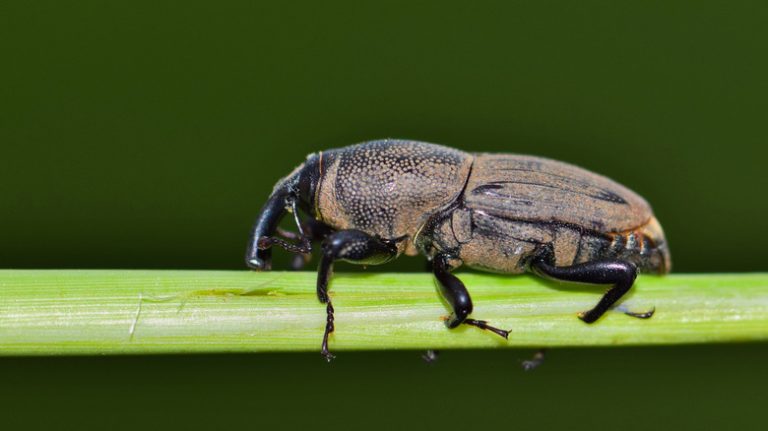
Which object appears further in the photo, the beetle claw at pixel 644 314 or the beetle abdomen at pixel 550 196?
the beetle abdomen at pixel 550 196

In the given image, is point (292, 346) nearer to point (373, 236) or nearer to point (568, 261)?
point (373, 236)

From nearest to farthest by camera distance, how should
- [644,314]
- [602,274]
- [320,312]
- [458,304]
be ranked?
[320,312], [458,304], [644,314], [602,274]

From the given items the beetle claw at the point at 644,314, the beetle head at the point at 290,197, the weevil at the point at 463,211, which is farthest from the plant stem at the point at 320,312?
the beetle head at the point at 290,197

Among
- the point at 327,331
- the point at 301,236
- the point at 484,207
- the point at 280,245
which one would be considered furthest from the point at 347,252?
the point at 484,207

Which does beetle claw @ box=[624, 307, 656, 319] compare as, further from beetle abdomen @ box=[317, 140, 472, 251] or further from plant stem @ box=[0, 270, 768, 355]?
beetle abdomen @ box=[317, 140, 472, 251]

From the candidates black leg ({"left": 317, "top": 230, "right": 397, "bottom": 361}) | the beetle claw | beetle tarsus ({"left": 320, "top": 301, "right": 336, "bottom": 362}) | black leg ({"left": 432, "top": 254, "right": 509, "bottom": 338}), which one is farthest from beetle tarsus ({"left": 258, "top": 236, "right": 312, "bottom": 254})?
the beetle claw

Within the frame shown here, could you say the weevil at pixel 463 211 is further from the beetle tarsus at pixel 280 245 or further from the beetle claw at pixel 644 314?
the beetle claw at pixel 644 314

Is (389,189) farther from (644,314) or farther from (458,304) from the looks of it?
(644,314)

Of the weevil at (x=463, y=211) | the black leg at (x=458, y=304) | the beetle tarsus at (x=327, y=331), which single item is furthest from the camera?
the weevil at (x=463, y=211)
